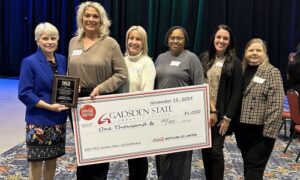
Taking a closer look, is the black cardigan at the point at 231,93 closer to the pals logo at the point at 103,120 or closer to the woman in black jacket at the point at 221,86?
the woman in black jacket at the point at 221,86

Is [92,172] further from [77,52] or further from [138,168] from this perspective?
[77,52]

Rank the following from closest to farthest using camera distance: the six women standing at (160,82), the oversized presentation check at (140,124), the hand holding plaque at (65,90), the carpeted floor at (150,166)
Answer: the hand holding plaque at (65,90) < the six women standing at (160,82) < the oversized presentation check at (140,124) < the carpeted floor at (150,166)

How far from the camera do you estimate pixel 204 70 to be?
9.79 feet

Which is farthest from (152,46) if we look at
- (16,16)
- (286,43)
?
(16,16)

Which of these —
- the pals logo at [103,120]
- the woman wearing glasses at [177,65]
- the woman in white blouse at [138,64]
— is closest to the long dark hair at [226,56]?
the woman wearing glasses at [177,65]

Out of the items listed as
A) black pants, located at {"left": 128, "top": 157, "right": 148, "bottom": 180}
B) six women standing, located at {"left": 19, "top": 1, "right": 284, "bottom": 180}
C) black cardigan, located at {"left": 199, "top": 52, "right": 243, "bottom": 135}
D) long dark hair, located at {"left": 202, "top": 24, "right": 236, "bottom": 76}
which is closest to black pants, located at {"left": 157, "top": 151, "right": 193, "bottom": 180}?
six women standing, located at {"left": 19, "top": 1, "right": 284, "bottom": 180}

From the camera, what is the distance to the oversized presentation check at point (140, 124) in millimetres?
2660

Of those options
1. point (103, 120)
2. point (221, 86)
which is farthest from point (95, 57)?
point (221, 86)

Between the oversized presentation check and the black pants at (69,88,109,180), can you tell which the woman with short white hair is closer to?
the oversized presentation check

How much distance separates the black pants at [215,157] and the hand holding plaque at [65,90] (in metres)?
1.17

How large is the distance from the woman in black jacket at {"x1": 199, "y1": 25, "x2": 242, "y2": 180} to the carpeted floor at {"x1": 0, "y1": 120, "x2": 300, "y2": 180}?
82 centimetres

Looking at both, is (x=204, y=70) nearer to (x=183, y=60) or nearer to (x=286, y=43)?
(x=183, y=60)

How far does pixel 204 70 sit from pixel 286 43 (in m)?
6.68

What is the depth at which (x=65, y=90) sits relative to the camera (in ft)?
8.07
